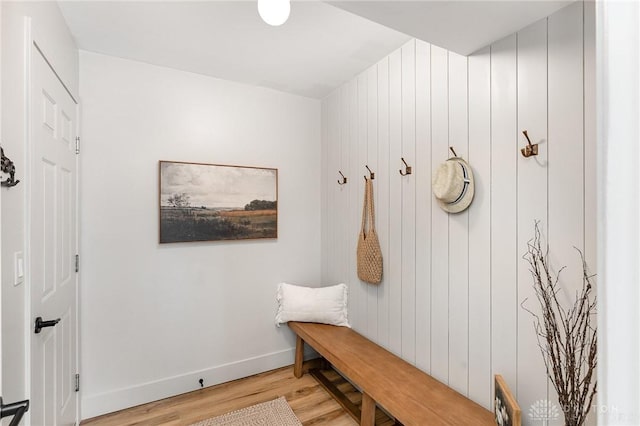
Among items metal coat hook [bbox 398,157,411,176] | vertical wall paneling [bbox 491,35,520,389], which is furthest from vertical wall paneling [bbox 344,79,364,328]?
vertical wall paneling [bbox 491,35,520,389]

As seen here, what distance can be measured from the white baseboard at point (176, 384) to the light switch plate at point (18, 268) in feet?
4.77

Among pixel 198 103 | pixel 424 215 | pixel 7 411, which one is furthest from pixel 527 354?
pixel 198 103

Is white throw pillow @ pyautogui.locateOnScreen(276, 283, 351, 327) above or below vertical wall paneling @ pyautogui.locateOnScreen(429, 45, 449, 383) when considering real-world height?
below

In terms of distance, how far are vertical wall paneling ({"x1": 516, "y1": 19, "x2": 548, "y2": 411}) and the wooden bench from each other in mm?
292

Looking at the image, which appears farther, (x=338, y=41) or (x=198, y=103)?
(x=198, y=103)

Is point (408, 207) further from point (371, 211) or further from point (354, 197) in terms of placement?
point (354, 197)

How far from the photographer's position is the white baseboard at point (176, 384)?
2164mm

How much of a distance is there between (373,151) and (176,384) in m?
2.36

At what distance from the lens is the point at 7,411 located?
0.83 metres

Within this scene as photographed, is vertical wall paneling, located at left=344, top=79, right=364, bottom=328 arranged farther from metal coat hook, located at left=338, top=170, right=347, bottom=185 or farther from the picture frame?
the picture frame

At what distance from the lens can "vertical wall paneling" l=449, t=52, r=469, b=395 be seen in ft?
5.39

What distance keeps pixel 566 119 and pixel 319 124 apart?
2.13 metres

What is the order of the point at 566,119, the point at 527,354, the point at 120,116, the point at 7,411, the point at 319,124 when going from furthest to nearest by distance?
the point at 319,124 < the point at 120,116 < the point at 527,354 < the point at 566,119 < the point at 7,411

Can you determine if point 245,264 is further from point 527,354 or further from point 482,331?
point 527,354
